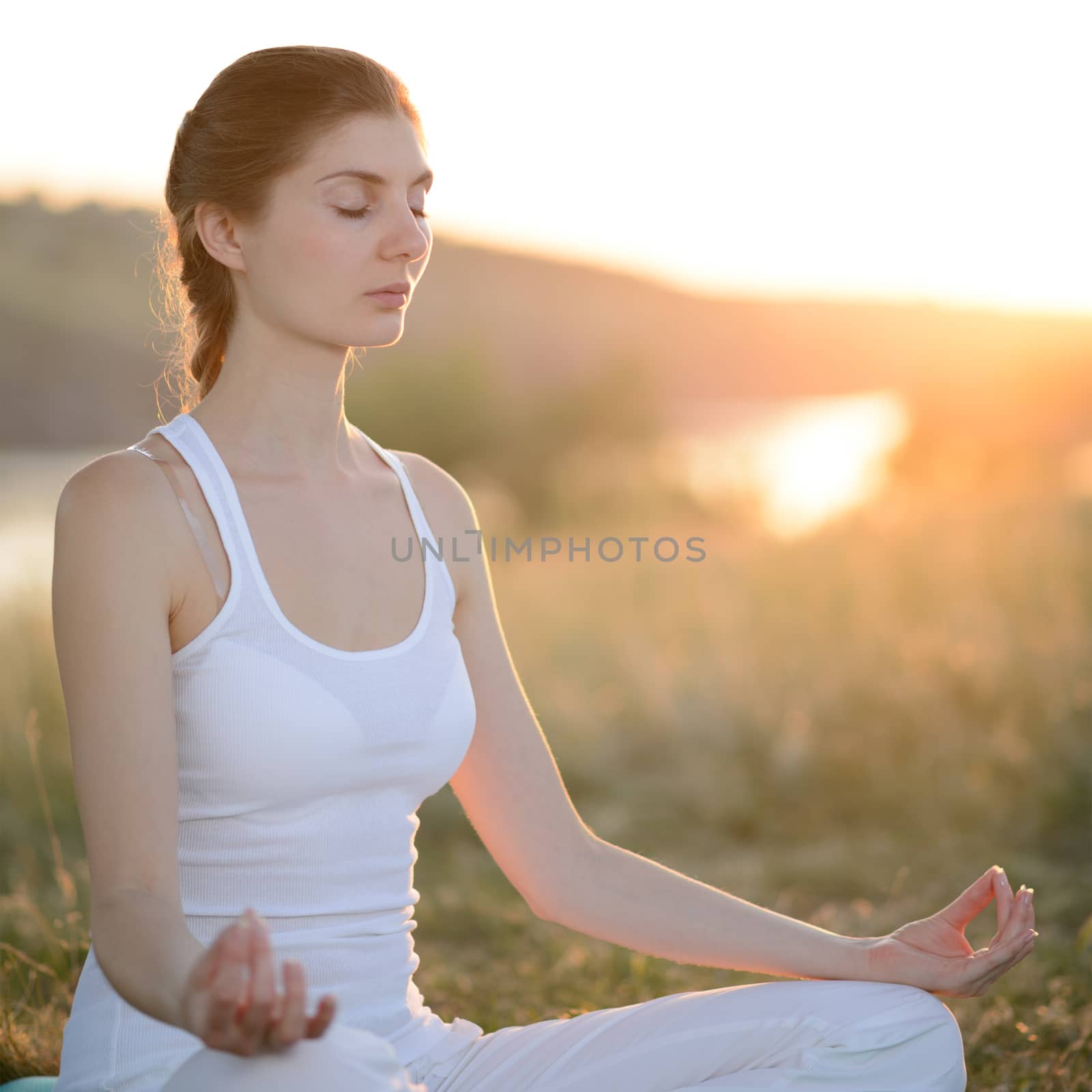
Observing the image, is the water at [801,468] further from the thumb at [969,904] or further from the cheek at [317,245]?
the cheek at [317,245]

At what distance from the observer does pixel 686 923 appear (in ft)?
5.98

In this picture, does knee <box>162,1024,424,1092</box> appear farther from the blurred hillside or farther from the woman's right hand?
the blurred hillside

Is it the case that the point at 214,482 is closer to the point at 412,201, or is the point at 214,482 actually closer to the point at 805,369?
the point at 412,201

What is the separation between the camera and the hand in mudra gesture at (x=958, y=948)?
5.69ft

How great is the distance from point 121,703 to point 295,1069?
1.55 feet

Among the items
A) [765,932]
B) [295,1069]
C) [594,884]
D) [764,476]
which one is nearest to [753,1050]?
[765,932]

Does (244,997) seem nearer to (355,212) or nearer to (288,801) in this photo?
(288,801)

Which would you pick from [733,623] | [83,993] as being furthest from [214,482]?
[733,623]

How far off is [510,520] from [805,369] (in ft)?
151

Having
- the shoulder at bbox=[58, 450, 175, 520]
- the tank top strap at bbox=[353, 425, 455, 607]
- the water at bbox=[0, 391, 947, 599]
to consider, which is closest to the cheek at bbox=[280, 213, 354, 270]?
the tank top strap at bbox=[353, 425, 455, 607]

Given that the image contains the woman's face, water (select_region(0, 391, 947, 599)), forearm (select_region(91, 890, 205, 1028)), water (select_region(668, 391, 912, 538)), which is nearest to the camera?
forearm (select_region(91, 890, 205, 1028))

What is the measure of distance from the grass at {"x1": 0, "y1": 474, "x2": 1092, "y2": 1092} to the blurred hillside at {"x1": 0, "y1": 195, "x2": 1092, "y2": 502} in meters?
1.70

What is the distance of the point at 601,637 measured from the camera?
22.6 feet

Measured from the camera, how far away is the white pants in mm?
1629
